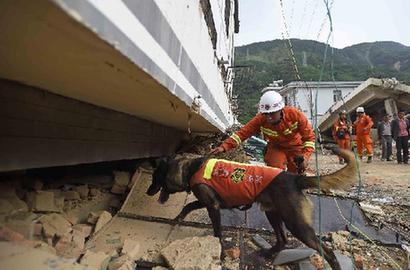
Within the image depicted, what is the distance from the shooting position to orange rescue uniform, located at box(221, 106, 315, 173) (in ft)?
16.1

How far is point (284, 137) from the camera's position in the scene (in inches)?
201

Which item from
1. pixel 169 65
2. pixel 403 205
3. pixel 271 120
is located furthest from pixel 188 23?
pixel 403 205

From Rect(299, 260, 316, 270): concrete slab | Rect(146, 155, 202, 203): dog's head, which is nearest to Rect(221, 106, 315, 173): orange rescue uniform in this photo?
Rect(146, 155, 202, 203): dog's head

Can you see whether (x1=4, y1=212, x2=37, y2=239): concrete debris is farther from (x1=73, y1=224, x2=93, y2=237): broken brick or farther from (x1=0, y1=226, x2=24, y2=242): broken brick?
(x1=73, y1=224, x2=93, y2=237): broken brick

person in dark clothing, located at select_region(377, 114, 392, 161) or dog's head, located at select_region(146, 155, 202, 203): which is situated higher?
person in dark clothing, located at select_region(377, 114, 392, 161)

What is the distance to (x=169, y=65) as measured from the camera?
9.25 feet

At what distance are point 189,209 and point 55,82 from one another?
2.62 meters

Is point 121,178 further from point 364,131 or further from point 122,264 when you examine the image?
point 364,131

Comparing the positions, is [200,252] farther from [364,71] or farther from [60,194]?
[364,71]

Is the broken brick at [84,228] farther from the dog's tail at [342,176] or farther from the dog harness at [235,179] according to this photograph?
the dog's tail at [342,176]

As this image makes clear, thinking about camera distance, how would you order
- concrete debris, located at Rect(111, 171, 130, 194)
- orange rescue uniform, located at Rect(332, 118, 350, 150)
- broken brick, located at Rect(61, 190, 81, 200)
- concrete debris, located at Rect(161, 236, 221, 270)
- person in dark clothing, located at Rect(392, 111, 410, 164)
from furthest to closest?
person in dark clothing, located at Rect(392, 111, 410, 164), orange rescue uniform, located at Rect(332, 118, 350, 150), concrete debris, located at Rect(111, 171, 130, 194), broken brick, located at Rect(61, 190, 81, 200), concrete debris, located at Rect(161, 236, 221, 270)

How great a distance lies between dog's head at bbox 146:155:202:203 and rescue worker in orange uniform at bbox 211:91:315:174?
0.47 m

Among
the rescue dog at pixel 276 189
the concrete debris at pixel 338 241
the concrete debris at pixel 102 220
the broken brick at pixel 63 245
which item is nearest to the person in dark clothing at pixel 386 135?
the concrete debris at pixel 338 241

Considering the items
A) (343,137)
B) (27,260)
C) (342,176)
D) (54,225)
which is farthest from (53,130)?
(343,137)
